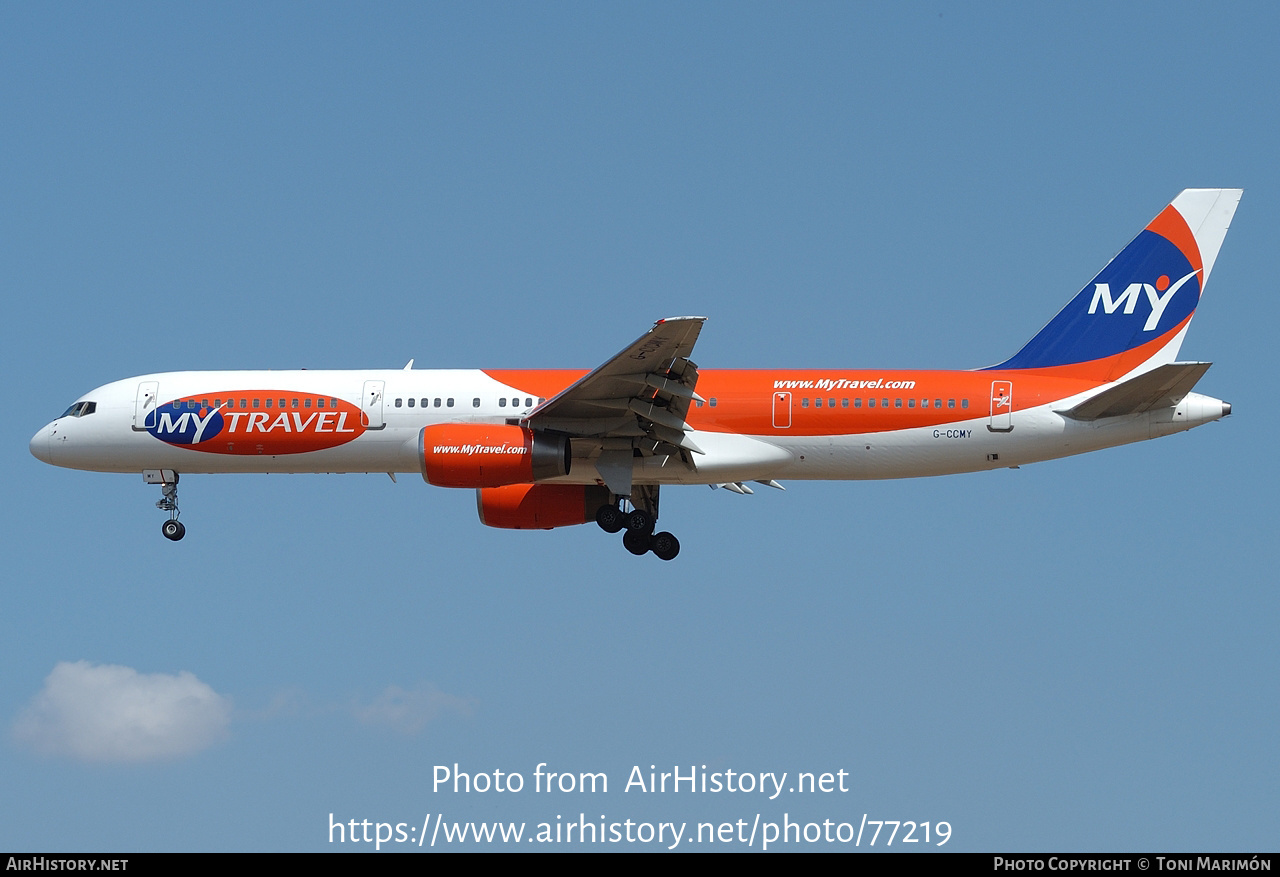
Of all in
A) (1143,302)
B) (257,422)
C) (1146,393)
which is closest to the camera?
(1146,393)

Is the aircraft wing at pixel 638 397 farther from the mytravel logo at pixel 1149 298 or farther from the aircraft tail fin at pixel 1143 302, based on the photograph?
the mytravel logo at pixel 1149 298

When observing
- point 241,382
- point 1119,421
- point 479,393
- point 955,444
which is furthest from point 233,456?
point 1119,421

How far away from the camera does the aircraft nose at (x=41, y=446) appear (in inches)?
1480

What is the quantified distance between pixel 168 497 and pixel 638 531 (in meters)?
11.3

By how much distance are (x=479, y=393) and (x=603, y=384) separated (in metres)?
4.17

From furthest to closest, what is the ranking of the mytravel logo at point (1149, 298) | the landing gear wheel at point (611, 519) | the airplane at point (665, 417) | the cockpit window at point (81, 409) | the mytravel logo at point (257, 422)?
1. the cockpit window at point (81, 409)
2. the landing gear wheel at point (611, 519)
3. the mytravel logo at point (1149, 298)
4. the mytravel logo at point (257, 422)
5. the airplane at point (665, 417)

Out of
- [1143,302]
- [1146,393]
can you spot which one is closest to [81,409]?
[1146,393]

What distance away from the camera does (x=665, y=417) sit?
110 ft

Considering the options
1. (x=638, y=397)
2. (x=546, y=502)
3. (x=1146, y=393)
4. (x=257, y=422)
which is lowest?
(x=546, y=502)

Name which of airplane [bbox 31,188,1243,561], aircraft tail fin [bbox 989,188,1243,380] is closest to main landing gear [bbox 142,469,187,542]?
airplane [bbox 31,188,1243,561]

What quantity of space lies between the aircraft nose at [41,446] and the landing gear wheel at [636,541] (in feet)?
46.4

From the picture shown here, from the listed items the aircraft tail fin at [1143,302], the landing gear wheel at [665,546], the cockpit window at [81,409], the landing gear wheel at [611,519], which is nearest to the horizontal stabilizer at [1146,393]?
the aircraft tail fin at [1143,302]

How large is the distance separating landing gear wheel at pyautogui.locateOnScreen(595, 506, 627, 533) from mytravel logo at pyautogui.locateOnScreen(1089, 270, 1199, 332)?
12.0 meters

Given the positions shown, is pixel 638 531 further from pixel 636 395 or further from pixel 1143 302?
pixel 1143 302
